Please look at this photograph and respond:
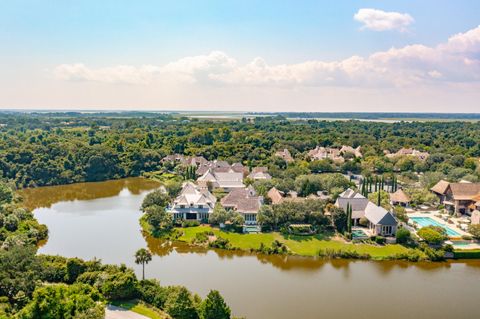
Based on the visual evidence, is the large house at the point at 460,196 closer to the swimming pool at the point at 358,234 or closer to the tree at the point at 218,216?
the swimming pool at the point at 358,234

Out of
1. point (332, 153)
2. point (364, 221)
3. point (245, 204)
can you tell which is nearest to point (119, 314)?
point (245, 204)

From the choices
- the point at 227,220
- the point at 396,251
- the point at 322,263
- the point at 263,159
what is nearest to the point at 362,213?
the point at 396,251

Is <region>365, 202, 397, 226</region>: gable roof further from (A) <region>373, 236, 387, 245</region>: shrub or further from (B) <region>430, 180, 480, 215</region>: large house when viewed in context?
(B) <region>430, 180, 480, 215</region>: large house

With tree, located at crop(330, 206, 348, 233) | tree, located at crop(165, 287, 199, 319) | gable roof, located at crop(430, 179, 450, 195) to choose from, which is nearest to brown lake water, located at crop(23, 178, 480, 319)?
tree, located at crop(165, 287, 199, 319)

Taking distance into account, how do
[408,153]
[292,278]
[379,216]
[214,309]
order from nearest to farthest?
[214,309], [292,278], [379,216], [408,153]

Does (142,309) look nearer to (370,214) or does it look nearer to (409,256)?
(409,256)

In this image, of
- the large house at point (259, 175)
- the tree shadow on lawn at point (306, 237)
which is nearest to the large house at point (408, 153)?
the large house at point (259, 175)
